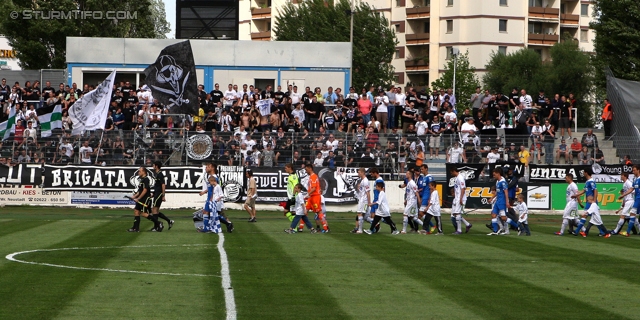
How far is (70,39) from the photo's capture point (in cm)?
4431

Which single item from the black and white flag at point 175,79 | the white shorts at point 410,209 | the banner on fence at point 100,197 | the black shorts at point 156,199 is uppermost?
the black and white flag at point 175,79

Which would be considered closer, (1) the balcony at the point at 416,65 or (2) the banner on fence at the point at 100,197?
(2) the banner on fence at the point at 100,197

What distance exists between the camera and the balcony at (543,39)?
97688mm

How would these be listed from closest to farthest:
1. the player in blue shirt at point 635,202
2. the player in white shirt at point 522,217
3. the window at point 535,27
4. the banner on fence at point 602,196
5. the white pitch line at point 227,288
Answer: the white pitch line at point 227,288
the player in white shirt at point 522,217
the player in blue shirt at point 635,202
the banner on fence at point 602,196
the window at point 535,27

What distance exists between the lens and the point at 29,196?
118 ft

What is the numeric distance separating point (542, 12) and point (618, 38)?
45.4m

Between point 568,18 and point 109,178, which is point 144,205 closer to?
point 109,178

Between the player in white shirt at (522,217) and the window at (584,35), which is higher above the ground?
the window at (584,35)

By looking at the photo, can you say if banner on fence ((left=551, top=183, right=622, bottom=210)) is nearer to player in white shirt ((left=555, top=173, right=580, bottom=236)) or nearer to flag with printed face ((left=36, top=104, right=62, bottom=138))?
player in white shirt ((left=555, top=173, right=580, bottom=236))

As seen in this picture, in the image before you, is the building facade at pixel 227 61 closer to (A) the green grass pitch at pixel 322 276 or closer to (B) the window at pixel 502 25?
(A) the green grass pitch at pixel 322 276

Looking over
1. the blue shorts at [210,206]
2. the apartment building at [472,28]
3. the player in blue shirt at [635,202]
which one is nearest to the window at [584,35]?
the apartment building at [472,28]

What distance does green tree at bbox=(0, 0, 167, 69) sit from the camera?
60.5 m

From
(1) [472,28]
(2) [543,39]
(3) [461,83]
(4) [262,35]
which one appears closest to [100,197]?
(3) [461,83]

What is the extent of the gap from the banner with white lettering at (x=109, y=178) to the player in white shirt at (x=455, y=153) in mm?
10243
